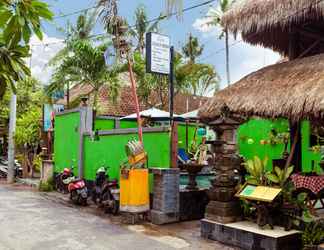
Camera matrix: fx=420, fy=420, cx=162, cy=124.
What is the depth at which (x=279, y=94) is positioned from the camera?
655 cm

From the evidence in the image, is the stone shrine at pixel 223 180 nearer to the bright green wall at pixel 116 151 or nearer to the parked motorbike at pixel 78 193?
the bright green wall at pixel 116 151

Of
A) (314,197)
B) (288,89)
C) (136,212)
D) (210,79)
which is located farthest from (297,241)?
(210,79)

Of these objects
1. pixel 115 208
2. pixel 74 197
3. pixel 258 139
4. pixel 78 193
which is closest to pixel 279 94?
pixel 115 208

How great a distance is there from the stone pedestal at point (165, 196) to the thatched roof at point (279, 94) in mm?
1275

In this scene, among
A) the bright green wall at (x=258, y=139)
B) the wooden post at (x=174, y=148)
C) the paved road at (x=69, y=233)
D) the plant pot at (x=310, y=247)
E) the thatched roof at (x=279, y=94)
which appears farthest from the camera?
the bright green wall at (x=258, y=139)

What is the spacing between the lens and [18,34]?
2.22 meters

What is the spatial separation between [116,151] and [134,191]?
2.25m

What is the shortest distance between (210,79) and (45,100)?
336 inches

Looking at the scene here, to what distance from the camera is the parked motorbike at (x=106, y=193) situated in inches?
335

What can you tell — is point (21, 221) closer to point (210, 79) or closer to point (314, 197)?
point (314, 197)

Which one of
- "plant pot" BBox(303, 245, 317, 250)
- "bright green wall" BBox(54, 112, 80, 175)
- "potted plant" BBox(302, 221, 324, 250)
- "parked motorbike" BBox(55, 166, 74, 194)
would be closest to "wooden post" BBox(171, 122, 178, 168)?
"potted plant" BBox(302, 221, 324, 250)

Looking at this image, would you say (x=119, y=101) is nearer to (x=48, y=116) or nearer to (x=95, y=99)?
(x=95, y=99)

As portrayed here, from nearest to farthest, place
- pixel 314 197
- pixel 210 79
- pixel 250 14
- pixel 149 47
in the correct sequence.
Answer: pixel 314 197 → pixel 250 14 → pixel 149 47 → pixel 210 79

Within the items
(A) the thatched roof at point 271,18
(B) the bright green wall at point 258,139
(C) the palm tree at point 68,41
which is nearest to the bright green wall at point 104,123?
(C) the palm tree at point 68,41
